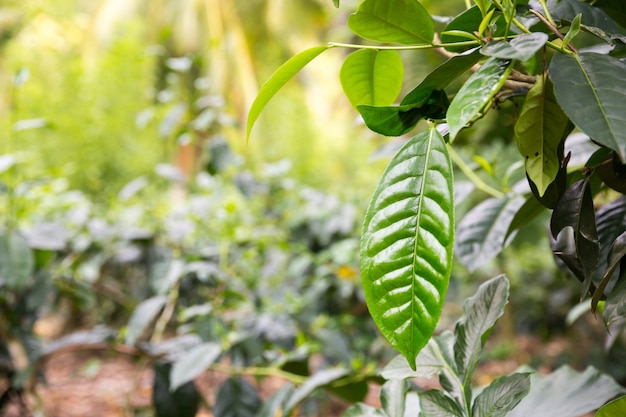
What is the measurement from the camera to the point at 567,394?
0.52 meters

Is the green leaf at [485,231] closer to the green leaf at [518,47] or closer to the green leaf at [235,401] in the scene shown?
the green leaf at [518,47]

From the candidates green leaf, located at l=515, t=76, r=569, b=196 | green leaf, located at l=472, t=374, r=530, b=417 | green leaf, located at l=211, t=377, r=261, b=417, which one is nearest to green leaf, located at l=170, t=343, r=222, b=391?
green leaf, located at l=211, t=377, r=261, b=417

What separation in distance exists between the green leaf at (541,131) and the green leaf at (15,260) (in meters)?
1.01

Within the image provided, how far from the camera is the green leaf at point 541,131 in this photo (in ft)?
1.20

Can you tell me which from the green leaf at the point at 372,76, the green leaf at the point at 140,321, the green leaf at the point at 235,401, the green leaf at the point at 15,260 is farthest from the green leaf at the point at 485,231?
the green leaf at the point at 15,260

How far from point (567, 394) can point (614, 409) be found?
5.3 inches

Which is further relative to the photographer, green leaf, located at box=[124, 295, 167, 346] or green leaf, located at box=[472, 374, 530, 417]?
green leaf, located at box=[124, 295, 167, 346]

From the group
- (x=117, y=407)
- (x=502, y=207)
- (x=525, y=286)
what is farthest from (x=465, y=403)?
(x=525, y=286)

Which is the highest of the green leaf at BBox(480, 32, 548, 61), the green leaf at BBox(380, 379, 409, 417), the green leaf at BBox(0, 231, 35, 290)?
the green leaf at BBox(480, 32, 548, 61)

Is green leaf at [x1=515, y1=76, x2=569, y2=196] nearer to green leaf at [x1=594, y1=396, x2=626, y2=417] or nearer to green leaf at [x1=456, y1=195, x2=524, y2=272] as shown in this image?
green leaf at [x1=594, y1=396, x2=626, y2=417]

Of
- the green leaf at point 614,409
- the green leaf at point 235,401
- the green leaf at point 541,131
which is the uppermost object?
the green leaf at point 541,131

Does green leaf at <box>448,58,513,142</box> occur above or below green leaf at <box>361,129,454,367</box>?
Answer: above

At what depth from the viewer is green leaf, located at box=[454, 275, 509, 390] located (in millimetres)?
450

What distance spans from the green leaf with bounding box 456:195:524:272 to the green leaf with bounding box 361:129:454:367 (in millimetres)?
322
